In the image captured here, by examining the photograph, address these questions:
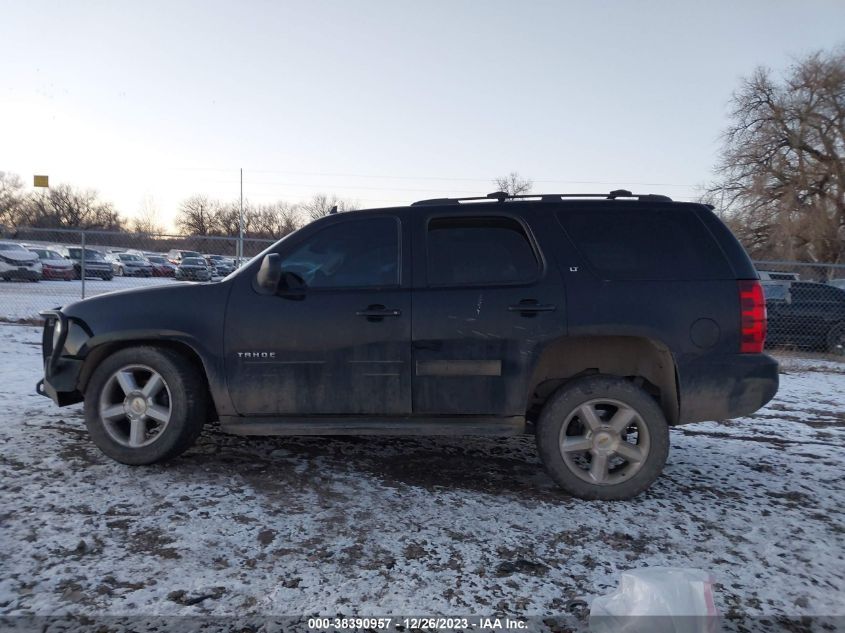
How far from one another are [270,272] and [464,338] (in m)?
1.32

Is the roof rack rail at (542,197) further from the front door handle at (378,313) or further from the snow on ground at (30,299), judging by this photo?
the snow on ground at (30,299)

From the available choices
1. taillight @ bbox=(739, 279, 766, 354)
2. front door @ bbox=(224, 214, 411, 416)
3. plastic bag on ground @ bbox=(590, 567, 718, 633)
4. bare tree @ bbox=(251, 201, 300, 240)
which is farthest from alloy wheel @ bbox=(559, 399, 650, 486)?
bare tree @ bbox=(251, 201, 300, 240)

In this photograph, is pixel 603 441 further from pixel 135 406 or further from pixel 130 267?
pixel 130 267

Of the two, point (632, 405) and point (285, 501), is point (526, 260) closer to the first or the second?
point (632, 405)

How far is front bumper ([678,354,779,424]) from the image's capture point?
3.50 meters

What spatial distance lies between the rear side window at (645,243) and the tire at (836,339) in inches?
404

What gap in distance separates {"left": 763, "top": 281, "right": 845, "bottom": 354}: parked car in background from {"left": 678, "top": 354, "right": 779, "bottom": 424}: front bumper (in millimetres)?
9496

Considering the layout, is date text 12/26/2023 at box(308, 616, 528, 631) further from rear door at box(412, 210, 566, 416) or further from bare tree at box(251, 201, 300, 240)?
bare tree at box(251, 201, 300, 240)

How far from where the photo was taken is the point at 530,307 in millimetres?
3584

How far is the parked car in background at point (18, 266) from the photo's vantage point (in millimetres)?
20812

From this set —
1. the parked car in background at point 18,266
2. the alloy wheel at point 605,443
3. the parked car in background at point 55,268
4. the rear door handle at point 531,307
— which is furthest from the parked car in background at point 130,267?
the alloy wheel at point 605,443

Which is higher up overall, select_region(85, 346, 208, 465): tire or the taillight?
the taillight

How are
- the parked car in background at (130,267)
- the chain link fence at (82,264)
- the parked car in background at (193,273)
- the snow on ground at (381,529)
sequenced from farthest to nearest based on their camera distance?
the parked car in background at (130,267)
the parked car in background at (193,273)
the chain link fence at (82,264)
the snow on ground at (381,529)

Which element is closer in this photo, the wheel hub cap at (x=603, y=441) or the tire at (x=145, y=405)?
the wheel hub cap at (x=603, y=441)
